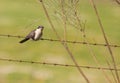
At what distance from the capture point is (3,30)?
13867 millimetres

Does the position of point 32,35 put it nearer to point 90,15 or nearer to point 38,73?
point 38,73

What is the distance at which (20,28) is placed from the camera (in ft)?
47.7

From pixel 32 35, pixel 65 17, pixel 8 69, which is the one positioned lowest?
pixel 8 69

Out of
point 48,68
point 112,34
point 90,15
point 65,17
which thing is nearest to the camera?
point 65,17

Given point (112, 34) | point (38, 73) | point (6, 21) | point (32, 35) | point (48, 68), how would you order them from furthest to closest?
1. point (6, 21)
2. point (112, 34)
3. point (48, 68)
4. point (38, 73)
5. point (32, 35)

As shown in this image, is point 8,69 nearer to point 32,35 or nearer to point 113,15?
point 32,35

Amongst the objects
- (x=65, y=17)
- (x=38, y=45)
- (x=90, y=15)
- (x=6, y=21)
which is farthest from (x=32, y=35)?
(x=90, y=15)

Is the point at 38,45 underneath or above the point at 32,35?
underneath

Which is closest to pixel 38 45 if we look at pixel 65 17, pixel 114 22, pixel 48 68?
pixel 48 68

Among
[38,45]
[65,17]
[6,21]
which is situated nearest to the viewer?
[65,17]

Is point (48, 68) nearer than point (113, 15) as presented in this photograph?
Yes

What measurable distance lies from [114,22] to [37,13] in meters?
2.69

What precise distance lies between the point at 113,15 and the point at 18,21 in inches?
139

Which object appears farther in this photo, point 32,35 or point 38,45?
point 38,45
